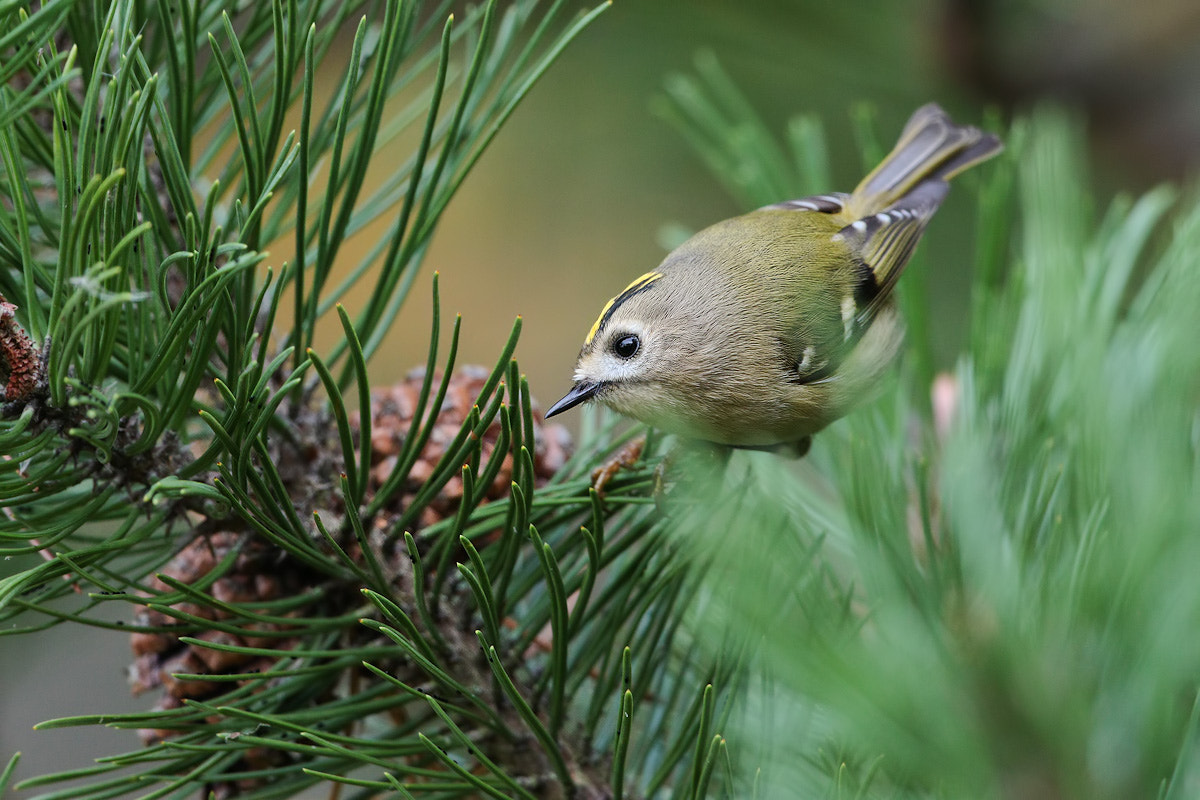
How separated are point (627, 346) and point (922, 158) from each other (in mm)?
566

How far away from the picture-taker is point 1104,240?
2.95 feet

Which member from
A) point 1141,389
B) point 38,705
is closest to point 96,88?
point 1141,389

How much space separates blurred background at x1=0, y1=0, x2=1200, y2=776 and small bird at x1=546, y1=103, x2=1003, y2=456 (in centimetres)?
39

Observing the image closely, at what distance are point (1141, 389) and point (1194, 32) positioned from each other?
0.75 m

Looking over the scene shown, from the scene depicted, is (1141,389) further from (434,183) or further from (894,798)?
(434,183)

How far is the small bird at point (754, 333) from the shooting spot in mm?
832

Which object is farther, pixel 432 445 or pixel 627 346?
pixel 627 346

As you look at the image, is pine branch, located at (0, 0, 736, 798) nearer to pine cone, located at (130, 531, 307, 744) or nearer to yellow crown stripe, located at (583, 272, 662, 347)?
pine cone, located at (130, 531, 307, 744)

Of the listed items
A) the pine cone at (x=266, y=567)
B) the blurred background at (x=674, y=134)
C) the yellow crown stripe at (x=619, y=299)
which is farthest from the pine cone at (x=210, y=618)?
the blurred background at (x=674, y=134)

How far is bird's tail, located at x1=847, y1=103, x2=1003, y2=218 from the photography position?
1.21 metres

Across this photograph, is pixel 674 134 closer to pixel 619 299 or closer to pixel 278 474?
pixel 619 299

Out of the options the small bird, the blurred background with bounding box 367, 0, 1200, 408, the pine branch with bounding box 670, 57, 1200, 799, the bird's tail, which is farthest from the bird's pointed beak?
the bird's tail

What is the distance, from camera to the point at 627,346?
0.86 meters

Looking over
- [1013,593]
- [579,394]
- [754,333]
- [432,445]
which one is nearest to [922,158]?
[754,333]
